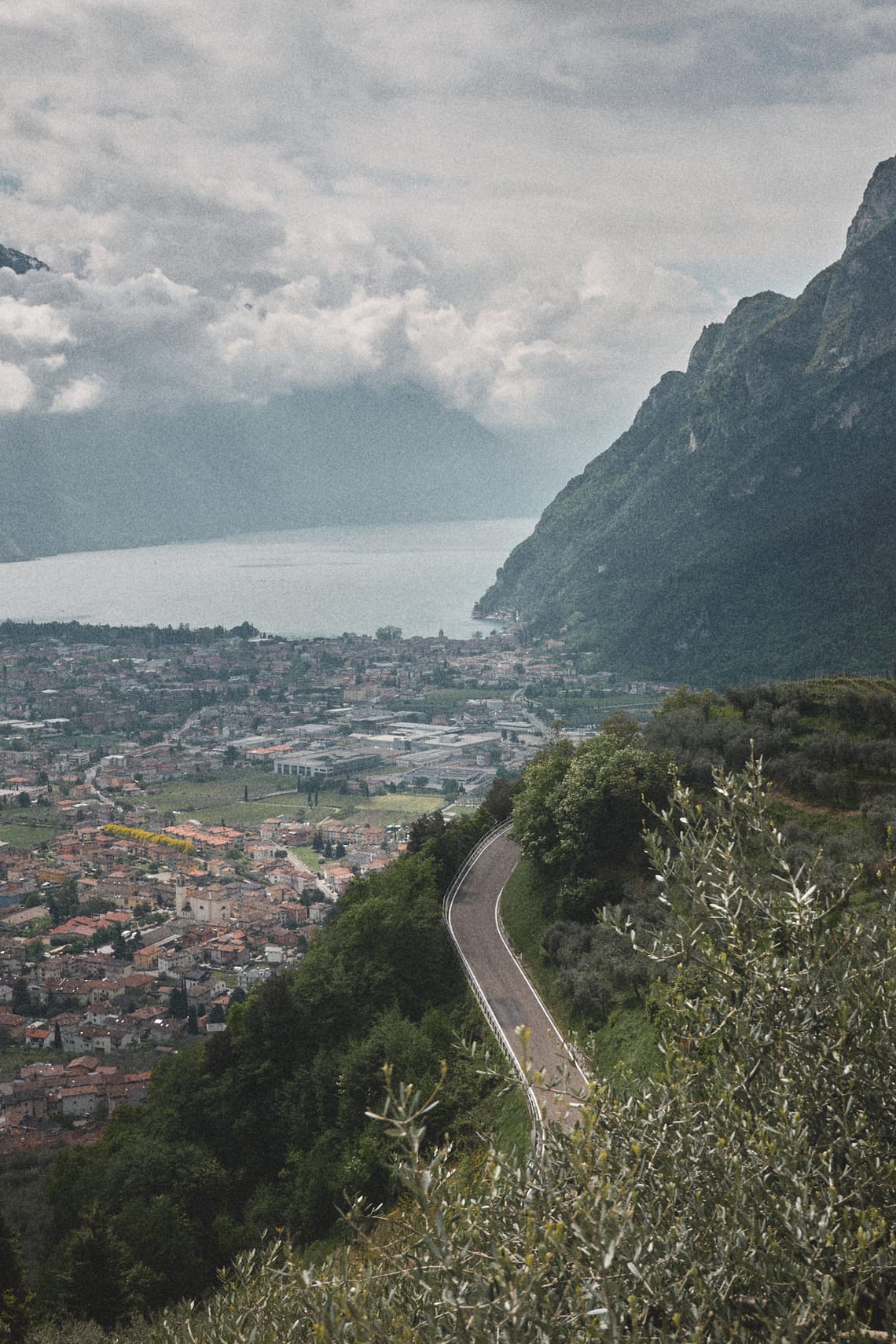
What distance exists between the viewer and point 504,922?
14734 millimetres

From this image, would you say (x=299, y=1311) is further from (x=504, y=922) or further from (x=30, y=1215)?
(x=30, y=1215)

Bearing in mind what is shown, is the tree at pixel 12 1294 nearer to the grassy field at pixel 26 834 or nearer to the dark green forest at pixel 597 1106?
the dark green forest at pixel 597 1106

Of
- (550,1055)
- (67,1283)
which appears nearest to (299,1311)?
(550,1055)

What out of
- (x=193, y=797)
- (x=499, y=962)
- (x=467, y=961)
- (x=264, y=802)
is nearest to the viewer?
(x=499, y=962)

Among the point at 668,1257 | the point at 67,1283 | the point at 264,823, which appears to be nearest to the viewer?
the point at 668,1257

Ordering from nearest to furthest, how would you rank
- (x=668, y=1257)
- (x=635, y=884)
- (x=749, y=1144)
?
(x=668, y=1257)
(x=749, y=1144)
(x=635, y=884)

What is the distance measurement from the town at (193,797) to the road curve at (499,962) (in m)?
8.86

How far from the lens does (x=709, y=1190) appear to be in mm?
3744

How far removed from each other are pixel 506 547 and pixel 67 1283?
18445 centimetres

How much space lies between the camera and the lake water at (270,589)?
112938 mm

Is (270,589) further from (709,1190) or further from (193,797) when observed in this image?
(709,1190)

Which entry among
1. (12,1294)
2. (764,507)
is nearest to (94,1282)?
(12,1294)

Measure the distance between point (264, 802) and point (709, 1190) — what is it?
48377mm

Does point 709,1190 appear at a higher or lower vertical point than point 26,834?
higher
